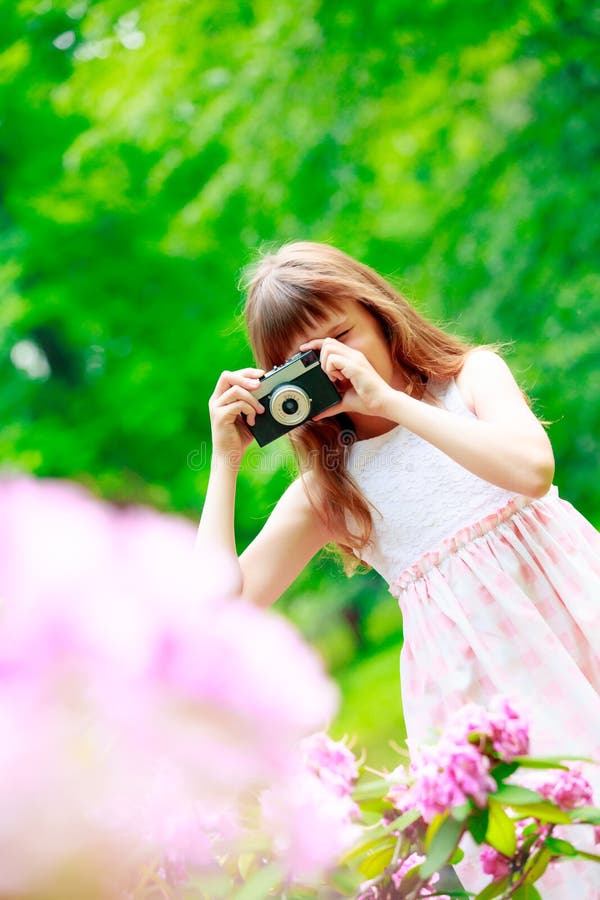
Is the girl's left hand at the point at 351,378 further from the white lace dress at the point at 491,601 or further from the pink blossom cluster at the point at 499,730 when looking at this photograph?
the pink blossom cluster at the point at 499,730

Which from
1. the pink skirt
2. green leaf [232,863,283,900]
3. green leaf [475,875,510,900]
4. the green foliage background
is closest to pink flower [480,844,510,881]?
green leaf [475,875,510,900]

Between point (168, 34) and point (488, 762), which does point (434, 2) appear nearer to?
point (168, 34)

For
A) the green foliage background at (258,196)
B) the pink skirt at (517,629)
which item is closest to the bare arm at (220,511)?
the pink skirt at (517,629)

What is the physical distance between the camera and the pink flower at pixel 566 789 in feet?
1.70

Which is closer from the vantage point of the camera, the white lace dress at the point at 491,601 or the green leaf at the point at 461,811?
the green leaf at the point at 461,811

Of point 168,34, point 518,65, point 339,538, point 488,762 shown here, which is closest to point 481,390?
→ point 339,538

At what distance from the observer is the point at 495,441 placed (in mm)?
978

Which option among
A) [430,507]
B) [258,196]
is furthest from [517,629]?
[258,196]

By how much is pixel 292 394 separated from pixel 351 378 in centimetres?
10

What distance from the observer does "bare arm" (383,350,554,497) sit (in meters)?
0.97

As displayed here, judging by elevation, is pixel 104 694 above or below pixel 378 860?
above

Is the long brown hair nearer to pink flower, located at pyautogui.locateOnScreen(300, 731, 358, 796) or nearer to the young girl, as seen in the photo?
the young girl

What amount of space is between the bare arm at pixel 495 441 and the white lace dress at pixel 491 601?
0.37ft

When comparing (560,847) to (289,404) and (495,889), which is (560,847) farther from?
(289,404)
